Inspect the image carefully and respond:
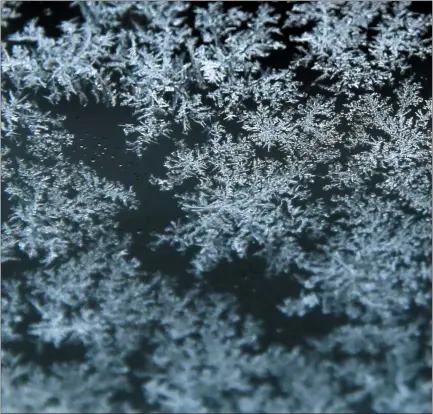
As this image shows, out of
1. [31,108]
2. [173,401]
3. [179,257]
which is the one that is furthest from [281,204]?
[31,108]

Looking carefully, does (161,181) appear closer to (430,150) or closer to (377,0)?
(430,150)

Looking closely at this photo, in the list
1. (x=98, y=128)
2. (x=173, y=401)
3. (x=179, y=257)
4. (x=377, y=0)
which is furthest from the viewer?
(x=377, y=0)

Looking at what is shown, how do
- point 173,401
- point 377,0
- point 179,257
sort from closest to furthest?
point 173,401 → point 179,257 → point 377,0

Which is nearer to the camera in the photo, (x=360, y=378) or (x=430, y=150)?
(x=360, y=378)

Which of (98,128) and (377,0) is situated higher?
(377,0)

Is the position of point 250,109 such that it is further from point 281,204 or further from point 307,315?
point 307,315

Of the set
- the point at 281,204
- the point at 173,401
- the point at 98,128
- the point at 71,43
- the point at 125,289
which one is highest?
the point at 71,43

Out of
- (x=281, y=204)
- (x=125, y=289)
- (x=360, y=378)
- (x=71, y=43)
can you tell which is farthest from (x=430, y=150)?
(x=71, y=43)
